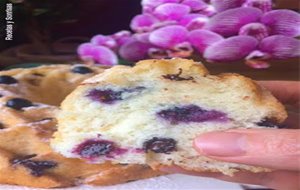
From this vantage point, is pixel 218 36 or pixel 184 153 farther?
pixel 218 36

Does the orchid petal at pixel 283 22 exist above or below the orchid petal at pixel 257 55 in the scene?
above

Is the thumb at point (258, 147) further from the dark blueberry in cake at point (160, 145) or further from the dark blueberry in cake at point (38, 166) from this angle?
the dark blueberry in cake at point (38, 166)

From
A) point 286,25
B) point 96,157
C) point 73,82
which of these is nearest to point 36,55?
point 73,82

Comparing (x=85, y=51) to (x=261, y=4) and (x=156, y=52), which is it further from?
(x=261, y=4)

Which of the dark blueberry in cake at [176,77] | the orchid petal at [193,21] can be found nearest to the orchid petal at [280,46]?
the orchid petal at [193,21]

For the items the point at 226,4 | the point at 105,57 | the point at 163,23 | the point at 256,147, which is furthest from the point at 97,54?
the point at 256,147

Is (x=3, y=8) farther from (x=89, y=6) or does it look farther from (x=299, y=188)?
(x=299, y=188)

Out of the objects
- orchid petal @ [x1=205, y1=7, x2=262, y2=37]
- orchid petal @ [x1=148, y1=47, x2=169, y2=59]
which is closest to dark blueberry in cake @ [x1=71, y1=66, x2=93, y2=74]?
orchid petal @ [x1=148, y1=47, x2=169, y2=59]
